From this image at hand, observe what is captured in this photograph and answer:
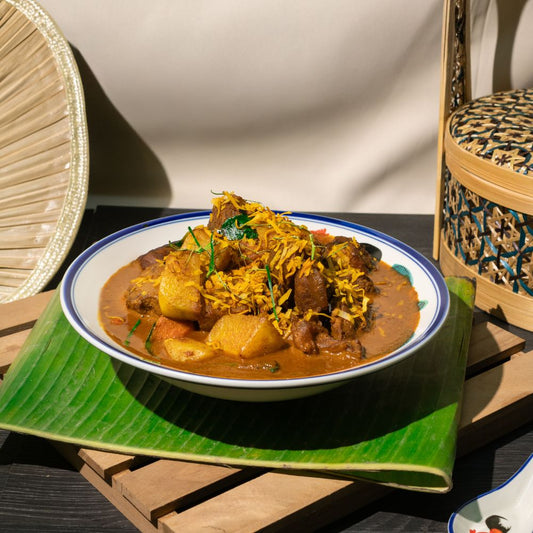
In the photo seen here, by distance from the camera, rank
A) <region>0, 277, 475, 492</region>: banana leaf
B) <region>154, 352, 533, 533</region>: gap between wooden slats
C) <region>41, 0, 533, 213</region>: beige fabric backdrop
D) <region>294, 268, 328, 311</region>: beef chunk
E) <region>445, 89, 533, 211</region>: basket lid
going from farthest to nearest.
A: 1. <region>41, 0, 533, 213</region>: beige fabric backdrop
2. <region>445, 89, 533, 211</region>: basket lid
3. <region>294, 268, 328, 311</region>: beef chunk
4. <region>0, 277, 475, 492</region>: banana leaf
5. <region>154, 352, 533, 533</region>: gap between wooden slats

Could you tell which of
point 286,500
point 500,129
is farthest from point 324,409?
point 500,129

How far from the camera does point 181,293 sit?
5.17 feet

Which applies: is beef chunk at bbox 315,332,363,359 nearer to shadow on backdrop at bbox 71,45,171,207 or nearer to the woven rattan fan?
the woven rattan fan

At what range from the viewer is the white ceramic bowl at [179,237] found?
Result: 1.37 m

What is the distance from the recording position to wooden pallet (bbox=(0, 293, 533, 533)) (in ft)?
4.50

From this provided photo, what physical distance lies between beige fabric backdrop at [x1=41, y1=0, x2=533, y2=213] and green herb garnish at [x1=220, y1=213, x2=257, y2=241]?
1.61 meters

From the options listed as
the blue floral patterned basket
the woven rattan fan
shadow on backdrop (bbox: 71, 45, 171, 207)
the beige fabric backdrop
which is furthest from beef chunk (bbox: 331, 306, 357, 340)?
shadow on backdrop (bbox: 71, 45, 171, 207)

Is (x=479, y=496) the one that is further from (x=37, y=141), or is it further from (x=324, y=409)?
(x=37, y=141)

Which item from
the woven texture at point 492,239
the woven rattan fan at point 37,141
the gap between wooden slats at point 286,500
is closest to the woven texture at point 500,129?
the woven texture at point 492,239

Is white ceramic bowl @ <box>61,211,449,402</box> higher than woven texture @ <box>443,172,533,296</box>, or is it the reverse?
white ceramic bowl @ <box>61,211,449,402</box>

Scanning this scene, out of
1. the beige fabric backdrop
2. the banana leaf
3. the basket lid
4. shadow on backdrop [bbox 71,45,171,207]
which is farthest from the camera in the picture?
shadow on backdrop [bbox 71,45,171,207]

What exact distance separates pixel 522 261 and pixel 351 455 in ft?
3.50

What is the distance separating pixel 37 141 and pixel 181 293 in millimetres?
1533

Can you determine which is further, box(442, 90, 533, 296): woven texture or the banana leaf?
box(442, 90, 533, 296): woven texture
